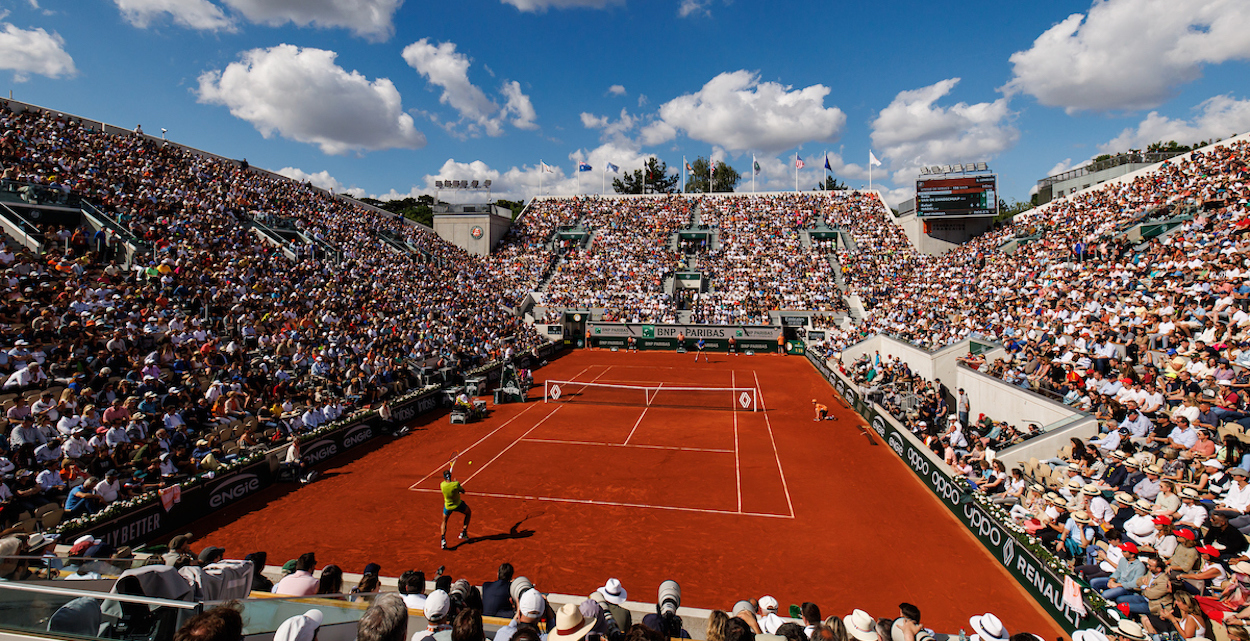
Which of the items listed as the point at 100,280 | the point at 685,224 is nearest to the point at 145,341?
the point at 100,280

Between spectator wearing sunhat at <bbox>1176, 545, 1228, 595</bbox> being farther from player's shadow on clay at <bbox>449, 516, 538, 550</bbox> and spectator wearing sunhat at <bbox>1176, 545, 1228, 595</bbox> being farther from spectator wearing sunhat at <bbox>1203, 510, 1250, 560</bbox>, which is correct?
player's shadow on clay at <bbox>449, 516, 538, 550</bbox>

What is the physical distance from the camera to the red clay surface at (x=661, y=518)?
10.9m

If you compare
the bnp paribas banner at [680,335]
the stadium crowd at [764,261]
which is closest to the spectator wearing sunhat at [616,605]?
the bnp paribas banner at [680,335]

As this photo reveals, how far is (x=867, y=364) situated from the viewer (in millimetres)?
28938

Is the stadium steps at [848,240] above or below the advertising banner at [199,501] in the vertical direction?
above

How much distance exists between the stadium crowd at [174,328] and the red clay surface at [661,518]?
2664 millimetres

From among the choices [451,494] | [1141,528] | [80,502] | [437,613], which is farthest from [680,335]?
[437,613]

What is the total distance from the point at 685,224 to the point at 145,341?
51.3 metres

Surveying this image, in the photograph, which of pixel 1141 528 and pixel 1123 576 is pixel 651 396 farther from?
pixel 1123 576

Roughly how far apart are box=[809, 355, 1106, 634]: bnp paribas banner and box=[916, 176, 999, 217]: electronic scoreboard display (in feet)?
118

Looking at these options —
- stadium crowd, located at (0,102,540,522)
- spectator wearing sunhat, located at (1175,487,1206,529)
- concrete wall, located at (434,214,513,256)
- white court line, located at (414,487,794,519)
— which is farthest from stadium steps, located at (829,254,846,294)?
spectator wearing sunhat, located at (1175,487,1206,529)

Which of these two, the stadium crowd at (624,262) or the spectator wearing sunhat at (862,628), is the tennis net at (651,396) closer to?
the stadium crowd at (624,262)

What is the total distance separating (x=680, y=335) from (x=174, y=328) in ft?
105

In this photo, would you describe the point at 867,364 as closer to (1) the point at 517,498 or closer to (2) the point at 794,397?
(2) the point at 794,397
